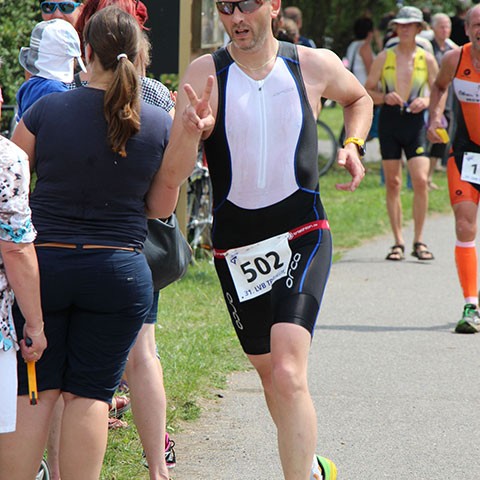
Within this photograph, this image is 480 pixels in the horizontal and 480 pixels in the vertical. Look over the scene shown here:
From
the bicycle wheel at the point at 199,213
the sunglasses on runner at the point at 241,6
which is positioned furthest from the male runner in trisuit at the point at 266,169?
the bicycle wheel at the point at 199,213

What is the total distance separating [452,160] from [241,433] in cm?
338

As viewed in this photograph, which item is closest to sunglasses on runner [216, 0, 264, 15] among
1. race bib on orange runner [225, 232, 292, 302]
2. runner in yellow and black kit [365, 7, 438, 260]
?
race bib on orange runner [225, 232, 292, 302]

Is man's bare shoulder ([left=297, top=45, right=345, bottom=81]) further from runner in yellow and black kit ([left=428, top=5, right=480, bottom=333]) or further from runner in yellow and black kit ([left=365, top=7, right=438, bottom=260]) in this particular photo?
runner in yellow and black kit ([left=365, top=7, right=438, bottom=260])

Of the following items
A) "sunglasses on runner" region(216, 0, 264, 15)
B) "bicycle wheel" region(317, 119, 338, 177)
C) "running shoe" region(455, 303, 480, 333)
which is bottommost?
"bicycle wheel" region(317, 119, 338, 177)

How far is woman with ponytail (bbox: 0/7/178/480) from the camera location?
390cm

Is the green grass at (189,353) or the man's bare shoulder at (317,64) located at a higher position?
the man's bare shoulder at (317,64)

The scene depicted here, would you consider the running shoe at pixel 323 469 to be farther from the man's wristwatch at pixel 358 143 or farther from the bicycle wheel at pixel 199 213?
the bicycle wheel at pixel 199 213

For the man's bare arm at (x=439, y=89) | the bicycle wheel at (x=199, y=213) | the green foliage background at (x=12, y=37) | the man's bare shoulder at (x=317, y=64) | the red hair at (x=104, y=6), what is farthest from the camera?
the bicycle wheel at (x=199, y=213)

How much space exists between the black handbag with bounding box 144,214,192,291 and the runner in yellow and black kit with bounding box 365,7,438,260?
6.56 m

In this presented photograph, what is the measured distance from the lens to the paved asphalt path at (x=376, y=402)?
530cm

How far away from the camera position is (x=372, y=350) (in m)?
7.64

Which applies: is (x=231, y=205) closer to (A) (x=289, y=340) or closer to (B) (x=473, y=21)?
(A) (x=289, y=340)

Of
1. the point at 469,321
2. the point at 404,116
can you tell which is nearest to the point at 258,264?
the point at 469,321

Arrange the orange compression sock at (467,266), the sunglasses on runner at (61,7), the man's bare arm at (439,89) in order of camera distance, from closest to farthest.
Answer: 1. the sunglasses on runner at (61,7)
2. the orange compression sock at (467,266)
3. the man's bare arm at (439,89)
